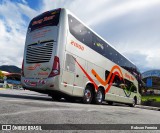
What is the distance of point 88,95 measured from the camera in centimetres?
1112

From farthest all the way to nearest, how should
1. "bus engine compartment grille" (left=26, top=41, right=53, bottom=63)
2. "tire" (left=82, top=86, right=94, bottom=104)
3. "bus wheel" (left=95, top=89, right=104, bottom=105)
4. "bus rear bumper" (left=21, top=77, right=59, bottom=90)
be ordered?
"bus wheel" (left=95, top=89, right=104, bottom=105) < "tire" (left=82, top=86, right=94, bottom=104) < "bus engine compartment grille" (left=26, top=41, right=53, bottom=63) < "bus rear bumper" (left=21, top=77, right=59, bottom=90)

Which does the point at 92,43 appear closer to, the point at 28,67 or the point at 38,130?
the point at 28,67

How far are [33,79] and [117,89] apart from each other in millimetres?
6755

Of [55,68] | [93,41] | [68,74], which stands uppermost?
[93,41]

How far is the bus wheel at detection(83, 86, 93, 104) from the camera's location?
427 inches

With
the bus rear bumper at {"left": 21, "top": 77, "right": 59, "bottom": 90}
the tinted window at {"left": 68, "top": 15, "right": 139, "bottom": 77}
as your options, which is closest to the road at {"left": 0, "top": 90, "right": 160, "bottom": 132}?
the bus rear bumper at {"left": 21, "top": 77, "right": 59, "bottom": 90}

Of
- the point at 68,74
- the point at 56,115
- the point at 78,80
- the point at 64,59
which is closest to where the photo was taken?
the point at 56,115

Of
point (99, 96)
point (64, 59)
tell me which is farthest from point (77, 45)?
point (99, 96)

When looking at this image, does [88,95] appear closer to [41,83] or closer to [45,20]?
[41,83]

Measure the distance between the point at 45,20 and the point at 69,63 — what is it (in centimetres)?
240

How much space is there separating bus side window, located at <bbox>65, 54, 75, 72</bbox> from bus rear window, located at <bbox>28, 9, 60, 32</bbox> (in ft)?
5.03

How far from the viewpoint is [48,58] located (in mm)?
9469

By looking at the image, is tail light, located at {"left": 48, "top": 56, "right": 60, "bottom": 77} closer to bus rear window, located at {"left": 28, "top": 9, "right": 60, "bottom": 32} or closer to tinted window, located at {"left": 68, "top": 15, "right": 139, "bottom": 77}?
tinted window, located at {"left": 68, "top": 15, "right": 139, "bottom": 77}

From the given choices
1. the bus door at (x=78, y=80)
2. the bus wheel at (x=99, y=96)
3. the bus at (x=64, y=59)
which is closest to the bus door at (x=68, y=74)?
the bus at (x=64, y=59)
